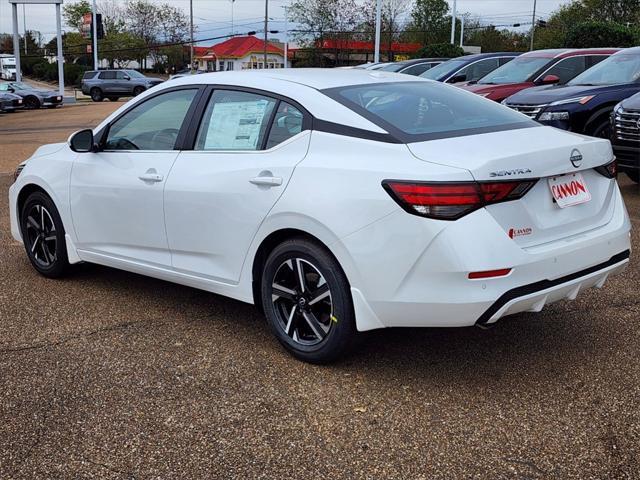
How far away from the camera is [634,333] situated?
14.6ft

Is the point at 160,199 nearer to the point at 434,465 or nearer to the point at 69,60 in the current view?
the point at 434,465

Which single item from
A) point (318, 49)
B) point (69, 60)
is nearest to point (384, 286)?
point (318, 49)

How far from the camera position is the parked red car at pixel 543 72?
1277 centimetres

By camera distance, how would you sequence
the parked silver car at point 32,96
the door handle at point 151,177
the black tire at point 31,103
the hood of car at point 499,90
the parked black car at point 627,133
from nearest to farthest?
the door handle at point 151,177 < the parked black car at point 627,133 < the hood of car at point 499,90 < the parked silver car at point 32,96 < the black tire at point 31,103

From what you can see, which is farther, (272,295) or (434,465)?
(272,295)

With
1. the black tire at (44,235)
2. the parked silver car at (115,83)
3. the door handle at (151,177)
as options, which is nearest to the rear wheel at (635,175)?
the door handle at (151,177)

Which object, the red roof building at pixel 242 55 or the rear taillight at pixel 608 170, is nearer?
the rear taillight at pixel 608 170

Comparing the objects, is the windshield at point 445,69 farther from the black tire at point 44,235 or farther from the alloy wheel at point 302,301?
the alloy wheel at point 302,301

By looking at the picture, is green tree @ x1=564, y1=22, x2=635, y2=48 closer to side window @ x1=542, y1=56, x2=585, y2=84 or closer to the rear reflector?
side window @ x1=542, y1=56, x2=585, y2=84

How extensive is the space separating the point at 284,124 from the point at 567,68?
10.3 metres

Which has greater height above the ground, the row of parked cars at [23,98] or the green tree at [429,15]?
the green tree at [429,15]

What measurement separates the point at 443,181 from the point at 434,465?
1231mm

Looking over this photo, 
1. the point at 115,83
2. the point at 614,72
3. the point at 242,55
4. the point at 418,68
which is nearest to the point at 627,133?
the point at 614,72

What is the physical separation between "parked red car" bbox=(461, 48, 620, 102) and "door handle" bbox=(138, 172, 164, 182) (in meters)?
9.04
